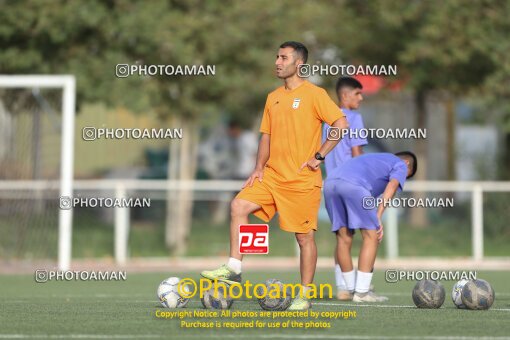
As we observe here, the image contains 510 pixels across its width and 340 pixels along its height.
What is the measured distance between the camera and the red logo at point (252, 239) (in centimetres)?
1070

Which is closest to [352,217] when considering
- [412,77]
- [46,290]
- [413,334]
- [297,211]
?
[297,211]

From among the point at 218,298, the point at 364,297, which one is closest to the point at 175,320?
the point at 218,298

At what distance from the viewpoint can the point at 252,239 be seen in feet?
35.3

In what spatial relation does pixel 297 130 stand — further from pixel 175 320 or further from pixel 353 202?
pixel 175 320

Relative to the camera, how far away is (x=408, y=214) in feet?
90.5

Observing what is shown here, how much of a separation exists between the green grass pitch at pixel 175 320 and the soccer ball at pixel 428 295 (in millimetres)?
136

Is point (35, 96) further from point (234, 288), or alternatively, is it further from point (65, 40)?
point (234, 288)

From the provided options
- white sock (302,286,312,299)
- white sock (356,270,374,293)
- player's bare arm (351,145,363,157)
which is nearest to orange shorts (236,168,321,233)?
white sock (302,286,312,299)

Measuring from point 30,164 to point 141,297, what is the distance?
946cm

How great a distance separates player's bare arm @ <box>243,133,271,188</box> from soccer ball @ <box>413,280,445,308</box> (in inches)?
71.8

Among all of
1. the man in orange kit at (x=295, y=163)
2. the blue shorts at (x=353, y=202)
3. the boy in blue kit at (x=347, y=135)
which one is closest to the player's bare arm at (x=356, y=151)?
the boy in blue kit at (x=347, y=135)

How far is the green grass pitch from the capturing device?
884 centimetres

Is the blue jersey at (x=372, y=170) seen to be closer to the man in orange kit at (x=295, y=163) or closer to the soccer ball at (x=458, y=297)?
the man in orange kit at (x=295, y=163)

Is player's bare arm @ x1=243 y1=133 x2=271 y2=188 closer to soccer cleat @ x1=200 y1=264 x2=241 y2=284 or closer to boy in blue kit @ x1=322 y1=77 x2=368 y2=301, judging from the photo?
soccer cleat @ x1=200 y1=264 x2=241 y2=284
